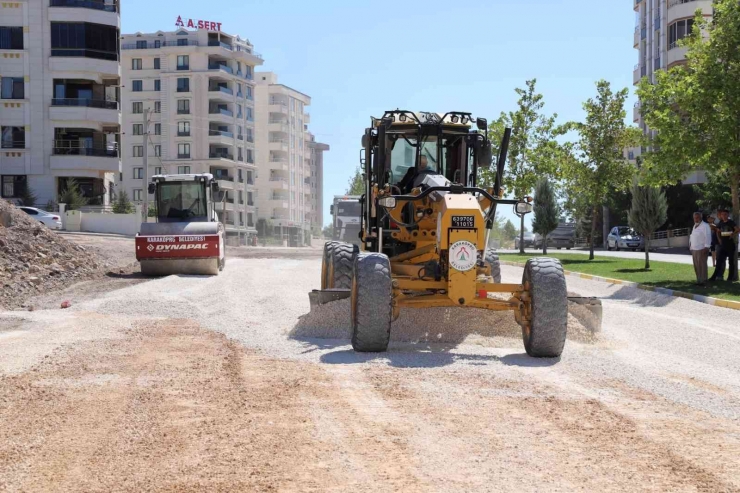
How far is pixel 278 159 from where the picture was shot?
118000 millimetres

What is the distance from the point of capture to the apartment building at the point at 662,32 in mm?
60438

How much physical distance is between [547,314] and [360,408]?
3.64m

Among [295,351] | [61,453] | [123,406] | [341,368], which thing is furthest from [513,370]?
[61,453]

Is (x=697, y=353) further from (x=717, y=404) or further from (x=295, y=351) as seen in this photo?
(x=295, y=351)

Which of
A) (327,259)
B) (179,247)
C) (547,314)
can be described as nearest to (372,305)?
(547,314)

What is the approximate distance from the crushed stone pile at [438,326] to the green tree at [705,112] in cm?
1280

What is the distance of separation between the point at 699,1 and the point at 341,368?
190 feet

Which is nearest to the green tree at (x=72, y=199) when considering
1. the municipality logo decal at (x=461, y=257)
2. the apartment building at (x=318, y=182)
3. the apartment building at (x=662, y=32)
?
the apartment building at (x=662, y=32)

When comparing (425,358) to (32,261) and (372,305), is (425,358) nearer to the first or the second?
(372,305)

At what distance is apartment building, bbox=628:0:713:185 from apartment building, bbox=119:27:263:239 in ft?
142

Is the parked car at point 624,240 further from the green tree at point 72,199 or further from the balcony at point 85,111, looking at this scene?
the balcony at point 85,111

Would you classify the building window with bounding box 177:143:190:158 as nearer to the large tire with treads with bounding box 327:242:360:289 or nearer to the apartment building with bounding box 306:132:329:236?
the apartment building with bounding box 306:132:329:236

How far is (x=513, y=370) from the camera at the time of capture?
371 inches

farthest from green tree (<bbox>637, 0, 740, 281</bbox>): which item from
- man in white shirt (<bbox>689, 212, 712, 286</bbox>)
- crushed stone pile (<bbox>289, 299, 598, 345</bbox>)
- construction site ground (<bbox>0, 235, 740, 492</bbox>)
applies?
crushed stone pile (<bbox>289, 299, 598, 345</bbox>)
